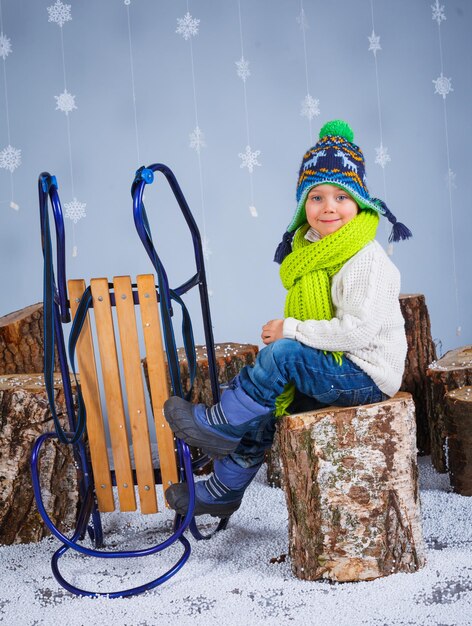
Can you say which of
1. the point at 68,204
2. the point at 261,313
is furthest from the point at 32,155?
the point at 261,313

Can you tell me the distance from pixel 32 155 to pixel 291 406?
6.75 ft

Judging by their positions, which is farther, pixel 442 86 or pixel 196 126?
pixel 442 86

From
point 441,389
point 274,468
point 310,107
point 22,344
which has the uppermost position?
point 310,107

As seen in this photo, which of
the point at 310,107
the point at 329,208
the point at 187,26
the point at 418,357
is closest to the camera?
the point at 329,208

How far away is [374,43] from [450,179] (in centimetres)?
74

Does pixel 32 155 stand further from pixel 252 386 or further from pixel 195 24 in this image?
pixel 252 386

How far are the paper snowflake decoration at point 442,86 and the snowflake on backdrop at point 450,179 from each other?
0.36 metres

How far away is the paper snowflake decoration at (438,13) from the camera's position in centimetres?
401

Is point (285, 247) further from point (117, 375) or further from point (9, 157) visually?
point (9, 157)

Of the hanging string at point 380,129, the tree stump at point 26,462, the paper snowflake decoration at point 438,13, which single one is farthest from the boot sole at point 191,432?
the paper snowflake decoration at point 438,13

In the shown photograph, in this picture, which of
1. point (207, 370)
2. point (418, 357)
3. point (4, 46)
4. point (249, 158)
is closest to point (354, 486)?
point (207, 370)

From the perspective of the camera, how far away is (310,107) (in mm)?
3926

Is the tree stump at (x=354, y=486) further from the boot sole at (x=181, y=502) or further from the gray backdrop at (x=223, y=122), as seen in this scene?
the gray backdrop at (x=223, y=122)

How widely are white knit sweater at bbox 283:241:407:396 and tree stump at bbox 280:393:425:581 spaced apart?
97 mm
